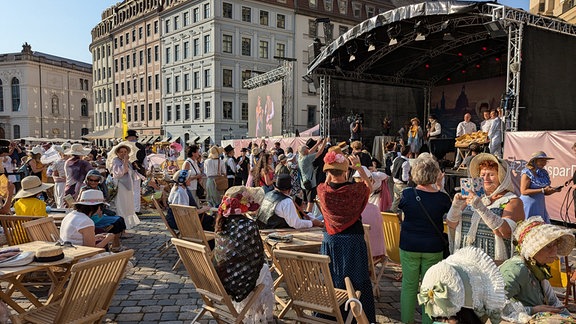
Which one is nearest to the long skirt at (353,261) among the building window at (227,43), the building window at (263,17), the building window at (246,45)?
the building window at (227,43)

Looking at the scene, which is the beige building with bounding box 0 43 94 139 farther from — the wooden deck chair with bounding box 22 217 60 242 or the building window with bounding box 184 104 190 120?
the wooden deck chair with bounding box 22 217 60 242

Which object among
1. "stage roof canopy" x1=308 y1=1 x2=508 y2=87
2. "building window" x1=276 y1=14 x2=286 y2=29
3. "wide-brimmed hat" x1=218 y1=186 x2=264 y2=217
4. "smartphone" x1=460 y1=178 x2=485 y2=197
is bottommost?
"wide-brimmed hat" x1=218 y1=186 x2=264 y2=217

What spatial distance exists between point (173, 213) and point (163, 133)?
40.4 m

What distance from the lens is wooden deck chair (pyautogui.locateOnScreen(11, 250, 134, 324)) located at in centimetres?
285

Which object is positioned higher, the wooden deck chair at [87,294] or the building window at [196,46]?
the building window at [196,46]

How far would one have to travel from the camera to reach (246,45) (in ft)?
127

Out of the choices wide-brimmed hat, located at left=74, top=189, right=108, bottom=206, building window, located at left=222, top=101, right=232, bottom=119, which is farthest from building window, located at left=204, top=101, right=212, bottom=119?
wide-brimmed hat, located at left=74, top=189, right=108, bottom=206

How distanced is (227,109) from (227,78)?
3171 millimetres

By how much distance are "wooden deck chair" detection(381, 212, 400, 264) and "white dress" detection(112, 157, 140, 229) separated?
16.1 ft

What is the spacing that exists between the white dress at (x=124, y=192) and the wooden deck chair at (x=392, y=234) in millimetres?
4893

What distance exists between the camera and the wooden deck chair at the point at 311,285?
121 inches

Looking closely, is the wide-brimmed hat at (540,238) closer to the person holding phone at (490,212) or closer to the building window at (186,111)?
the person holding phone at (490,212)

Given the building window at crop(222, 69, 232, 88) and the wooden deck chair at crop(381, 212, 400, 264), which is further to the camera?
the building window at crop(222, 69, 232, 88)

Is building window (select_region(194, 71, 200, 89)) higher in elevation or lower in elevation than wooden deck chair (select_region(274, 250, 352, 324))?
higher
